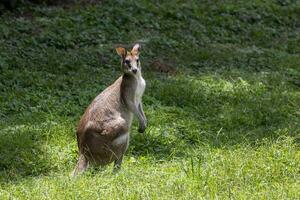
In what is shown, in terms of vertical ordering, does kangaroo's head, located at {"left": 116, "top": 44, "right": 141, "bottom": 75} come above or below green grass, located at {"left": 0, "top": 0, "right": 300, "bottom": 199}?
above

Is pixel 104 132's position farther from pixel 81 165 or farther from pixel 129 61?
pixel 129 61

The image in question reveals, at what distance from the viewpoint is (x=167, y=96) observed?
10.5m

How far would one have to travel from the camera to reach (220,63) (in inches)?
504

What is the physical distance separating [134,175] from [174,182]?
646 millimetres

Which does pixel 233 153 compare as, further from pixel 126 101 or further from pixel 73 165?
pixel 73 165

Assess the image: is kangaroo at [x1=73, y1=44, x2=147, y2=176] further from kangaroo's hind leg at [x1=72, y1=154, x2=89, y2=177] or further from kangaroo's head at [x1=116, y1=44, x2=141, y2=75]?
kangaroo's head at [x1=116, y1=44, x2=141, y2=75]

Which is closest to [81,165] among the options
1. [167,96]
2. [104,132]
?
[104,132]

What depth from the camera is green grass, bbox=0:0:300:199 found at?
20.6 feet

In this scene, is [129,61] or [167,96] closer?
[129,61]

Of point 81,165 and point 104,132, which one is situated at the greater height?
point 104,132

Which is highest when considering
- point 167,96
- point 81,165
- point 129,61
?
point 129,61

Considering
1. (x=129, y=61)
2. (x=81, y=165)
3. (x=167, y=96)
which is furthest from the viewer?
(x=167, y=96)

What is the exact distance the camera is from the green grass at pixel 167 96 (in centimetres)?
629

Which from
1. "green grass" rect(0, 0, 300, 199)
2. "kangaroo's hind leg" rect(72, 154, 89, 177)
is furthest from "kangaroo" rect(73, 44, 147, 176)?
"green grass" rect(0, 0, 300, 199)
